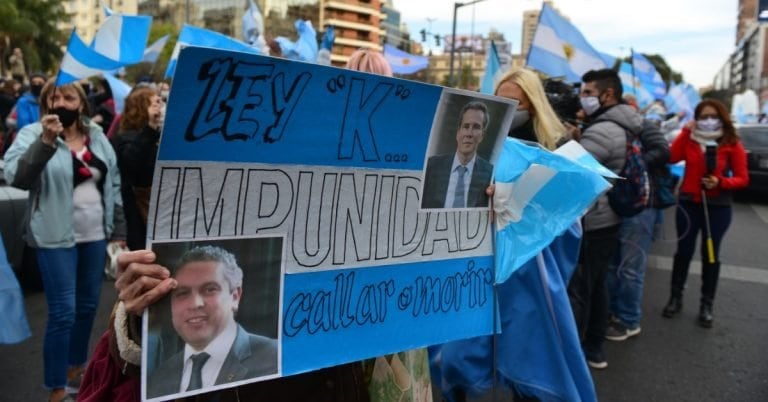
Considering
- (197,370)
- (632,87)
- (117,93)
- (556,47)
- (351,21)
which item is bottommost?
(197,370)

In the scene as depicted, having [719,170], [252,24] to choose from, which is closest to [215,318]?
[719,170]

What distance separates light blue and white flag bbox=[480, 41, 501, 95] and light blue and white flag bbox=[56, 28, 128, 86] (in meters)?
2.56

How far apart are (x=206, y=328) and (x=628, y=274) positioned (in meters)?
4.05

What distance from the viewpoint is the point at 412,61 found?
1402 centimetres

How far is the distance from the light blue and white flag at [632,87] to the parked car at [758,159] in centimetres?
214

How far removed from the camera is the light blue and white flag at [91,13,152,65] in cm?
420

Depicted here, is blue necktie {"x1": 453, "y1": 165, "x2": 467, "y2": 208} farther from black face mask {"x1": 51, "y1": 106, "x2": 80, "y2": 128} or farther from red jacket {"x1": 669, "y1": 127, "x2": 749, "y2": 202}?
red jacket {"x1": 669, "y1": 127, "x2": 749, "y2": 202}

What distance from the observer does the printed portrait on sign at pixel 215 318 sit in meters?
1.18

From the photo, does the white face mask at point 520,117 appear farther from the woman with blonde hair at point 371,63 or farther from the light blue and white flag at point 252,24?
the light blue and white flag at point 252,24

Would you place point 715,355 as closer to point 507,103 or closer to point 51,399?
point 507,103

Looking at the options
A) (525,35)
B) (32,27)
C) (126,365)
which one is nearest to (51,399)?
(126,365)

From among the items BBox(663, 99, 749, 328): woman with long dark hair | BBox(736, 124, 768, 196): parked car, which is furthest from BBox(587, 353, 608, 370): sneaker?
BBox(736, 124, 768, 196): parked car

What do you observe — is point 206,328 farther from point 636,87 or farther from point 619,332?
point 636,87

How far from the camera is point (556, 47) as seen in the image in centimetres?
674
